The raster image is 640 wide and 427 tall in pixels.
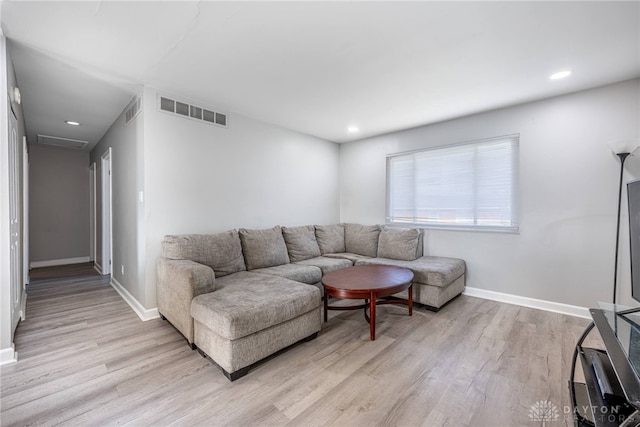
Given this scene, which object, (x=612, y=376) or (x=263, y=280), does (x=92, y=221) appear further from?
(x=612, y=376)

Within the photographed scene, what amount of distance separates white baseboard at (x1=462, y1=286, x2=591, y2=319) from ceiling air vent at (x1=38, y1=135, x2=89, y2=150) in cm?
696

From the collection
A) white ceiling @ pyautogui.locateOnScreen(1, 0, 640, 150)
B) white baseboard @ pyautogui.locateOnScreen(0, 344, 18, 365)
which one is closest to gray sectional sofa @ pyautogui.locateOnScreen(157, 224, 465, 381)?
white baseboard @ pyautogui.locateOnScreen(0, 344, 18, 365)

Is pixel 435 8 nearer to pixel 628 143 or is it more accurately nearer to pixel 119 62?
pixel 628 143

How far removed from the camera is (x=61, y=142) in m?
5.09

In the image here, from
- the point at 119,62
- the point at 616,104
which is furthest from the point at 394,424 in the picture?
the point at 616,104

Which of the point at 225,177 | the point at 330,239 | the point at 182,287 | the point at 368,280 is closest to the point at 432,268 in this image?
the point at 368,280

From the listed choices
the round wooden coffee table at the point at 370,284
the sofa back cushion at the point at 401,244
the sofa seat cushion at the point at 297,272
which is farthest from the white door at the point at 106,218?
the sofa back cushion at the point at 401,244

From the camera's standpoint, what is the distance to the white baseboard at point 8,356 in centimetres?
201

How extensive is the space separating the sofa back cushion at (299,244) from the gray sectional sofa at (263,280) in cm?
1

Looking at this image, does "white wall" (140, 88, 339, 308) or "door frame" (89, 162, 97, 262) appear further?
"door frame" (89, 162, 97, 262)

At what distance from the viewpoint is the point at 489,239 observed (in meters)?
3.49

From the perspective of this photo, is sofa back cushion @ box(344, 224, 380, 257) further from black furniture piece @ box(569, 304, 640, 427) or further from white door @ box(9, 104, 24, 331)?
white door @ box(9, 104, 24, 331)

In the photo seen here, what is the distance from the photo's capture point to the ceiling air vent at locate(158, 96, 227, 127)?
2961 millimetres

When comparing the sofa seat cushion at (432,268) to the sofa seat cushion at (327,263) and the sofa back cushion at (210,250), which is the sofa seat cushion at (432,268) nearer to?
the sofa seat cushion at (327,263)
